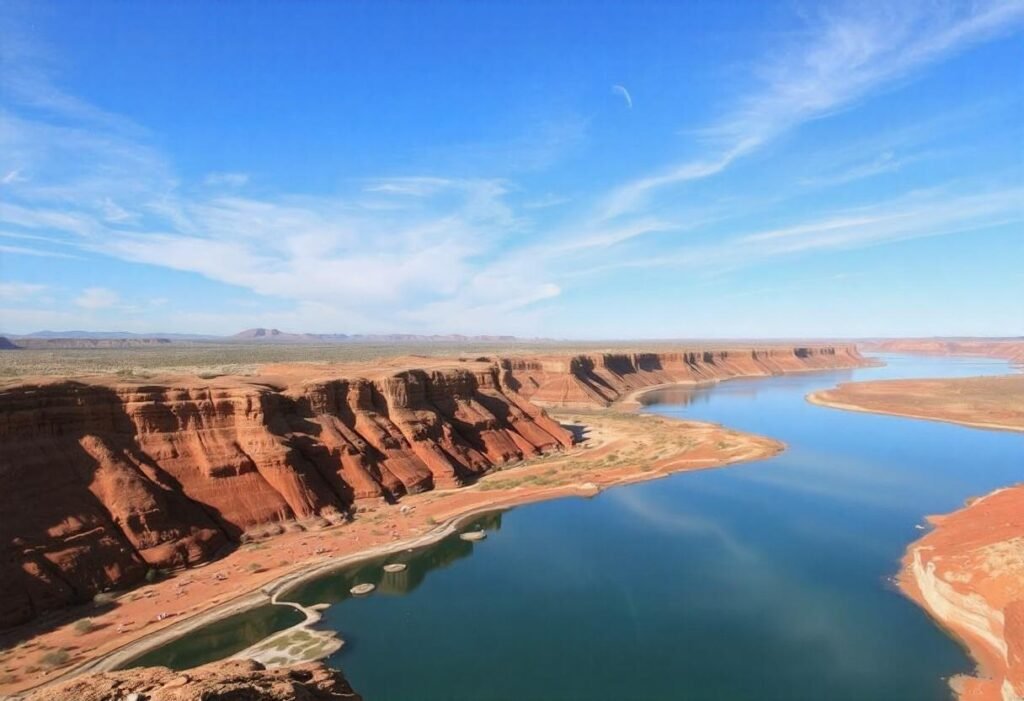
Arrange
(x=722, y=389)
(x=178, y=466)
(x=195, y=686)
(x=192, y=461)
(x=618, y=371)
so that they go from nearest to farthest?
(x=195, y=686) → (x=178, y=466) → (x=192, y=461) → (x=722, y=389) → (x=618, y=371)

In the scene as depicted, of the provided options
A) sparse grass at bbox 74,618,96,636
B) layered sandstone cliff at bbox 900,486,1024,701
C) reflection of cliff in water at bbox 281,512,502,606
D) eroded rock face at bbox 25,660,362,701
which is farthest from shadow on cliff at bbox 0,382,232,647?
layered sandstone cliff at bbox 900,486,1024,701

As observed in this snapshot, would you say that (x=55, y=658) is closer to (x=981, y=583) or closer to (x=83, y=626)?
(x=83, y=626)

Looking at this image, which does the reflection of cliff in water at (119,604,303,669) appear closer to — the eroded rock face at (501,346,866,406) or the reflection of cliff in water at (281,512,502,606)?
the reflection of cliff in water at (281,512,502,606)

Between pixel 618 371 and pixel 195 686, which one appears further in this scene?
pixel 618 371

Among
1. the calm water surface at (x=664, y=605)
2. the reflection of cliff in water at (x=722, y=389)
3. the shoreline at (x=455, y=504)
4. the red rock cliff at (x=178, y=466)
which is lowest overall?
the calm water surface at (x=664, y=605)

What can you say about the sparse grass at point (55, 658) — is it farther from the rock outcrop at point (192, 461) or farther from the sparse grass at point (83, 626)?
the rock outcrop at point (192, 461)

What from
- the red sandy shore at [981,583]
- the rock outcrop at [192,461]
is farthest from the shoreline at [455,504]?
the red sandy shore at [981,583]

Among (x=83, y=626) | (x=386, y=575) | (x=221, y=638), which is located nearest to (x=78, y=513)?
(x=83, y=626)
